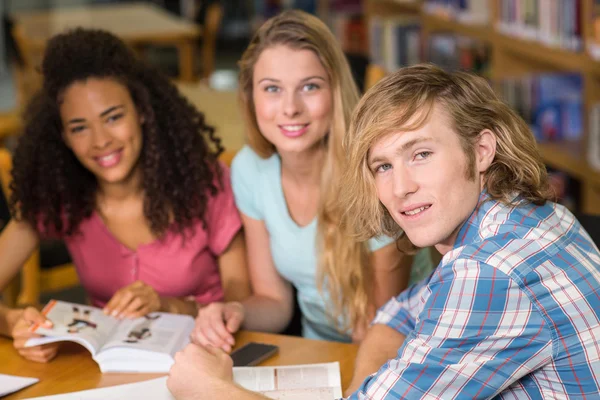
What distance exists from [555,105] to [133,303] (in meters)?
2.08

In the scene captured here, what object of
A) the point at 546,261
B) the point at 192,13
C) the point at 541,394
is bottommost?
the point at 192,13

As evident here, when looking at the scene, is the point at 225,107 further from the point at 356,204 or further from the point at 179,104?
the point at 356,204

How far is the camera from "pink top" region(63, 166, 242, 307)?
82.6 inches

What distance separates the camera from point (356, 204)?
144 cm

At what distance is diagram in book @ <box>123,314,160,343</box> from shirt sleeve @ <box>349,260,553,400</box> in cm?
63

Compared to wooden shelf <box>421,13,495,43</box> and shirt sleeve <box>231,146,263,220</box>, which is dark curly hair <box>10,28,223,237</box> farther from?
wooden shelf <box>421,13,495,43</box>

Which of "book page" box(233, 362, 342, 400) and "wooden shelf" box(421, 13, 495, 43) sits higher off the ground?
"wooden shelf" box(421, 13, 495, 43)

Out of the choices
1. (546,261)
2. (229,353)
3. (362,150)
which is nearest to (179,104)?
(229,353)

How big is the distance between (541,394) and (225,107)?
2.91 meters

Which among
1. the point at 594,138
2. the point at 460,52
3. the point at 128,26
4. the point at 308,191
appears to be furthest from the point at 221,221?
the point at 128,26

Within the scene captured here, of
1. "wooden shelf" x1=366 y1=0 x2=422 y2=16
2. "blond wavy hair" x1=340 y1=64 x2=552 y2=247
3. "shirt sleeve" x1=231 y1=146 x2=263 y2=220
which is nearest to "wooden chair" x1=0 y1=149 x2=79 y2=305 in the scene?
"shirt sleeve" x1=231 y1=146 x2=263 y2=220

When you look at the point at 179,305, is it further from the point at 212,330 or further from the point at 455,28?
the point at 455,28

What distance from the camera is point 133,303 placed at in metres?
1.79

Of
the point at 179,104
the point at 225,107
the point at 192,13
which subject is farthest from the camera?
the point at 192,13
